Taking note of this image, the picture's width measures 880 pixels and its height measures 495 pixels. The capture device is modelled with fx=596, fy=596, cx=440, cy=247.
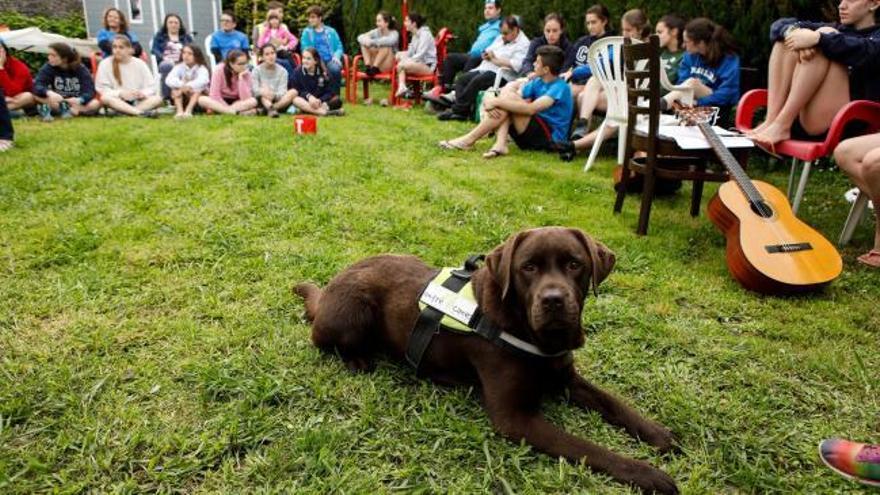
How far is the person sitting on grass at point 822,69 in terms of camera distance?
4766mm

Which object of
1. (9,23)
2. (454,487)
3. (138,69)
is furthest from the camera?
(9,23)

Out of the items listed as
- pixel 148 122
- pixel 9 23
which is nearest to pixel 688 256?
pixel 148 122

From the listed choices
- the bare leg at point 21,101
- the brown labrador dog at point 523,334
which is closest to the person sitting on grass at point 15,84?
the bare leg at point 21,101

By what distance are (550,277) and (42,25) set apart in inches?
861

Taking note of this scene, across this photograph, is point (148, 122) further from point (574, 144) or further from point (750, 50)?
point (750, 50)

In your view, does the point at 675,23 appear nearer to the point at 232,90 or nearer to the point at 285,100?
the point at 285,100

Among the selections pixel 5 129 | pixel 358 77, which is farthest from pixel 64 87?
pixel 358 77

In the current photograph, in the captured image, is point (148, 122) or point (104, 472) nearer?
point (104, 472)

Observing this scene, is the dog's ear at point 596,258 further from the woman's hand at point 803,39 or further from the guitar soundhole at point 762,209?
the woman's hand at point 803,39

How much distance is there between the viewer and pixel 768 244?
4082 mm

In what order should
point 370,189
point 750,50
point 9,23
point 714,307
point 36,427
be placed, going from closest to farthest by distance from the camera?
point 36,427 → point 714,307 → point 370,189 → point 750,50 → point 9,23

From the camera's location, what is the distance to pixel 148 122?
32.6 ft

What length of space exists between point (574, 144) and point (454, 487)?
6.39m

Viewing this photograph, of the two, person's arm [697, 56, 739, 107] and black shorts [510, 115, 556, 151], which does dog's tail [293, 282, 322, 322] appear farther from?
person's arm [697, 56, 739, 107]
